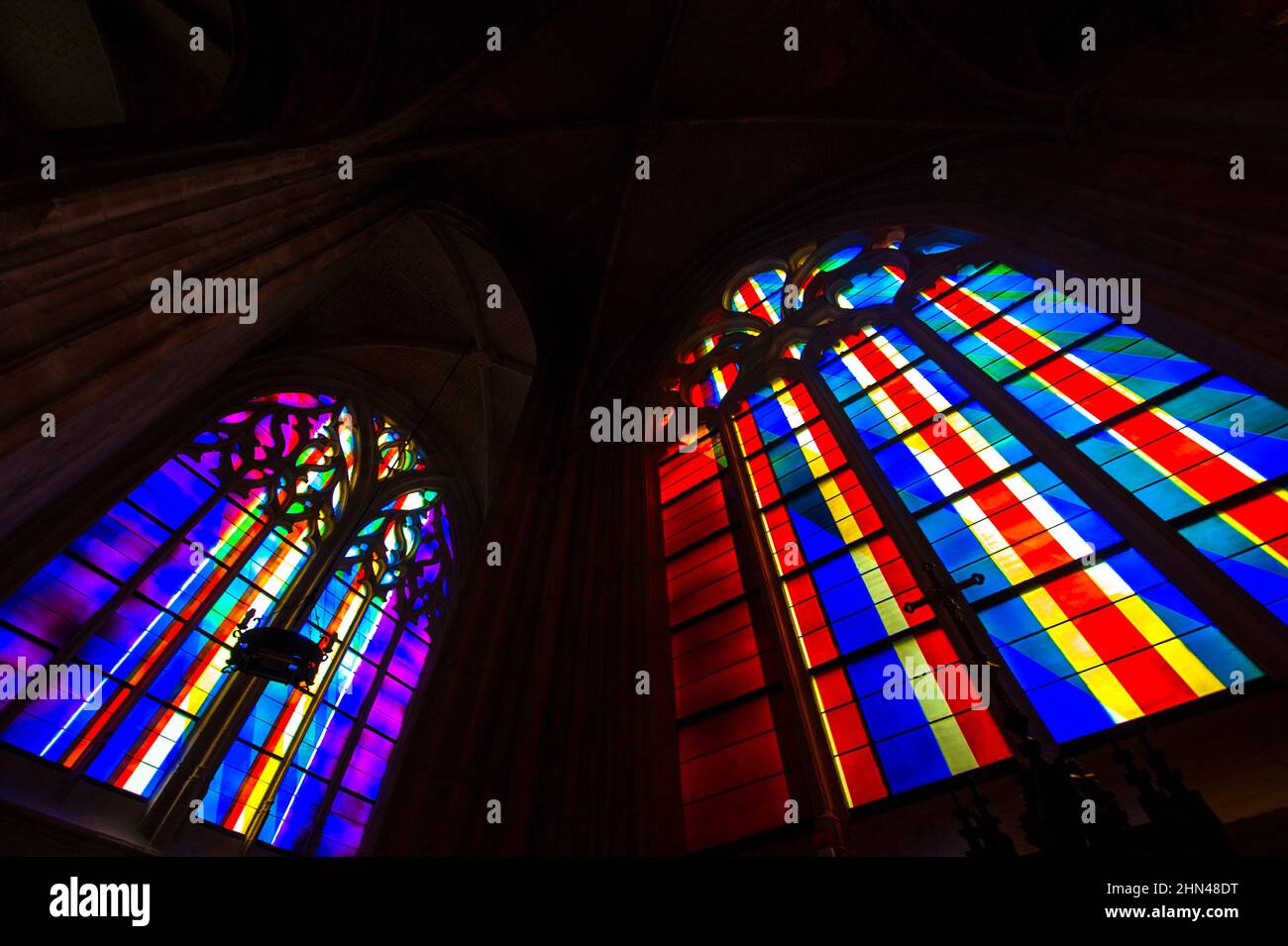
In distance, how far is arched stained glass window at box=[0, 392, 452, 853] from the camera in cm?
707

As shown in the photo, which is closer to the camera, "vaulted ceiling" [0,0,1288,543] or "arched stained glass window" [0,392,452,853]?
"vaulted ceiling" [0,0,1288,543]

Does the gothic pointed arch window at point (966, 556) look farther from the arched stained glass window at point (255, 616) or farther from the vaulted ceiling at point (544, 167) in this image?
the arched stained glass window at point (255, 616)

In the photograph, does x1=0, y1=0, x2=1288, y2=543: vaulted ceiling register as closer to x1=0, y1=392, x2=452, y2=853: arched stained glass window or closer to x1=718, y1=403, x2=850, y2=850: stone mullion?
x1=0, y1=392, x2=452, y2=853: arched stained glass window

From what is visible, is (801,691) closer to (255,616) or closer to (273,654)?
(273,654)

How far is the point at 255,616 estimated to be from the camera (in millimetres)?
7242

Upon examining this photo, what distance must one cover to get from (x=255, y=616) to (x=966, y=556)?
22.7 ft

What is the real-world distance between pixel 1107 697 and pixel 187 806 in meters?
8.24

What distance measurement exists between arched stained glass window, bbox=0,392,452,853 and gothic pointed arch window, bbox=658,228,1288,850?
5.22 m

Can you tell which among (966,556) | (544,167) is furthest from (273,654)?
(544,167)

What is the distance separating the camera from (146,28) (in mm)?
9250

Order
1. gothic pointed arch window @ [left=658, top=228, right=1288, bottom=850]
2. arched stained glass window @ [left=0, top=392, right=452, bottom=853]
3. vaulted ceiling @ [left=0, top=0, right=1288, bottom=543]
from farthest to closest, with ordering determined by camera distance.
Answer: arched stained glass window @ [left=0, top=392, right=452, bottom=853], vaulted ceiling @ [left=0, top=0, right=1288, bottom=543], gothic pointed arch window @ [left=658, top=228, right=1288, bottom=850]

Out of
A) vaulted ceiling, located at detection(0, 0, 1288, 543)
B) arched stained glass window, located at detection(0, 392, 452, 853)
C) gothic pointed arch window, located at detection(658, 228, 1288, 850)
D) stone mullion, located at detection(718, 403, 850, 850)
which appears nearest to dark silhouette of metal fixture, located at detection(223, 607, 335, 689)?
arched stained glass window, located at detection(0, 392, 452, 853)
